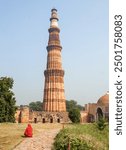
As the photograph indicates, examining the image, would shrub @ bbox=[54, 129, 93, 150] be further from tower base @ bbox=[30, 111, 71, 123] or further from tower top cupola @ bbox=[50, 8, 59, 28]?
tower top cupola @ bbox=[50, 8, 59, 28]

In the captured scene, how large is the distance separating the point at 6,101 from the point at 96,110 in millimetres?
21799

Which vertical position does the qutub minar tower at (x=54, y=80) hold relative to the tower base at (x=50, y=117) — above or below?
above

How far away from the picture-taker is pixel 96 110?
2079 inches

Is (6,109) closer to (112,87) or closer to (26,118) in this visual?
(26,118)

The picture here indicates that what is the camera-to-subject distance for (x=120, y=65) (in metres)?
7.75

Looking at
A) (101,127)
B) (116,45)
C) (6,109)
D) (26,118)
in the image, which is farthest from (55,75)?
(116,45)

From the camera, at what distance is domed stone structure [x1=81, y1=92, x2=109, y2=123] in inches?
2016

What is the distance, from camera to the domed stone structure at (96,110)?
168 ft

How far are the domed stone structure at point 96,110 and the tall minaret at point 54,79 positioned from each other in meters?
4.53

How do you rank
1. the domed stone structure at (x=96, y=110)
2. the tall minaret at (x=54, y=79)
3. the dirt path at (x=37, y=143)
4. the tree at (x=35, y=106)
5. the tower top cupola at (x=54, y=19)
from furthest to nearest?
the tree at (x=35, y=106) → the tower top cupola at (x=54, y=19) → the tall minaret at (x=54, y=79) → the domed stone structure at (x=96, y=110) → the dirt path at (x=37, y=143)

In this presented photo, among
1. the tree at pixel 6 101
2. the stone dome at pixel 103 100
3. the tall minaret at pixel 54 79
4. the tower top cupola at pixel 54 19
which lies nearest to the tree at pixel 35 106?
the tall minaret at pixel 54 79

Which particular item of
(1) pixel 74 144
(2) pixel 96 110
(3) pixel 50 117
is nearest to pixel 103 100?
(2) pixel 96 110

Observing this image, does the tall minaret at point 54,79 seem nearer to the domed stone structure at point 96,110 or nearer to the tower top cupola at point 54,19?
the tower top cupola at point 54,19

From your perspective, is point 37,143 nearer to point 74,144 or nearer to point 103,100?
point 74,144
